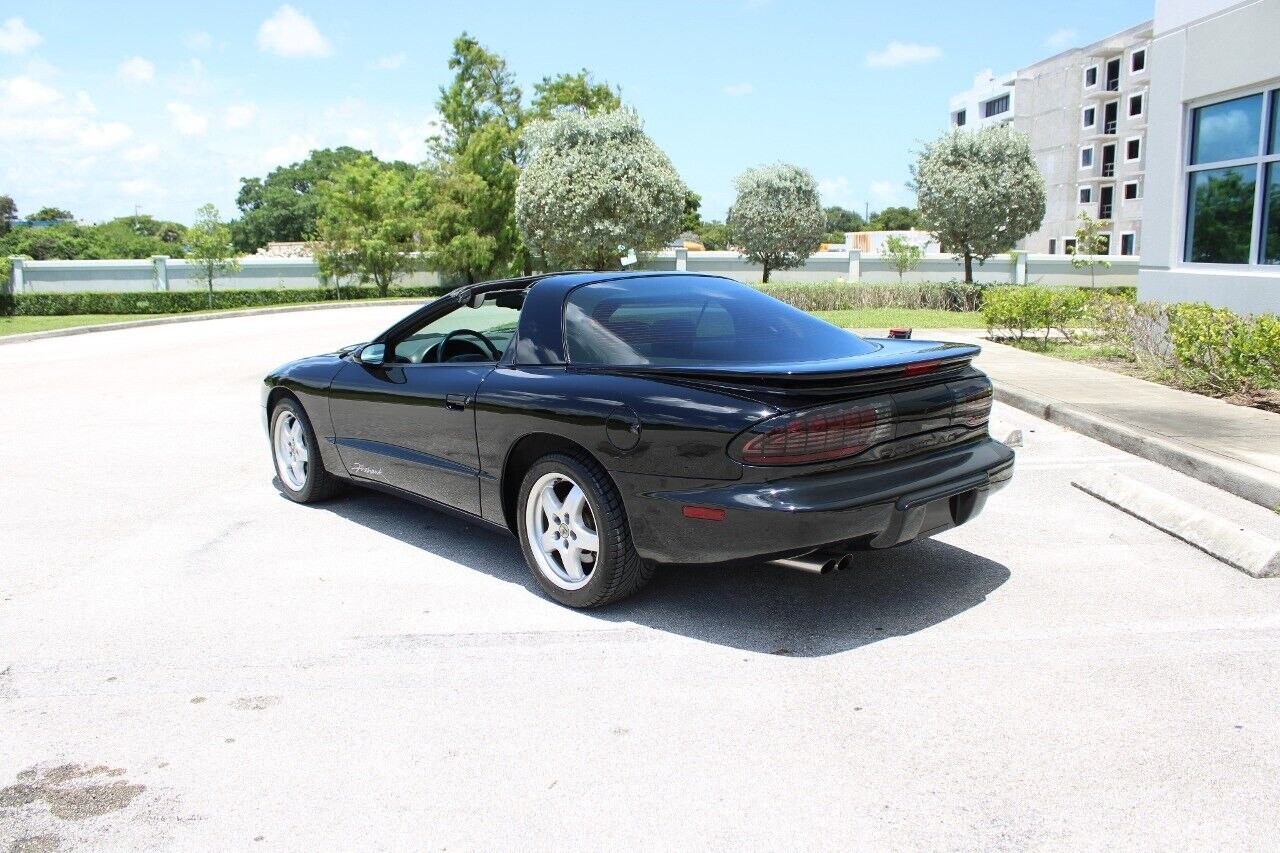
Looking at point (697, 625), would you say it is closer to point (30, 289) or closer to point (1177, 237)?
point (1177, 237)

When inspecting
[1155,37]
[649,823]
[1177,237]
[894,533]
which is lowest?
[649,823]

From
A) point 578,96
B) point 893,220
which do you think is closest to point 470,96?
point 578,96

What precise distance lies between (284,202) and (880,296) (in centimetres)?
8463

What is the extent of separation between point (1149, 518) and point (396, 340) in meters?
4.38

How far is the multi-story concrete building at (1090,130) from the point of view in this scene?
66.6m

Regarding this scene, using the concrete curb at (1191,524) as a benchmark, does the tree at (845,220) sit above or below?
above

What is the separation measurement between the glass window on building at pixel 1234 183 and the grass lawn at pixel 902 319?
6542 millimetres

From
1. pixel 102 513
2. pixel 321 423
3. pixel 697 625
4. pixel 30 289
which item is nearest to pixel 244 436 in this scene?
pixel 102 513

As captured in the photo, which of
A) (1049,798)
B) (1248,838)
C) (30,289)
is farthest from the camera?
(30,289)

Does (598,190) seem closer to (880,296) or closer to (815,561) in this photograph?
(880,296)

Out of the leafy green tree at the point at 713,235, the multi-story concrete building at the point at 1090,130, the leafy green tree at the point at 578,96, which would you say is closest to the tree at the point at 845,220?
the leafy green tree at the point at 713,235

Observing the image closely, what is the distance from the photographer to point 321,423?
20.2 feet

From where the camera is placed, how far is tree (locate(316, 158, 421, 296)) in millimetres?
42094

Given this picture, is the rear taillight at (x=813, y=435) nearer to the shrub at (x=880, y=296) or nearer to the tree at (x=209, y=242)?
the shrub at (x=880, y=296)
